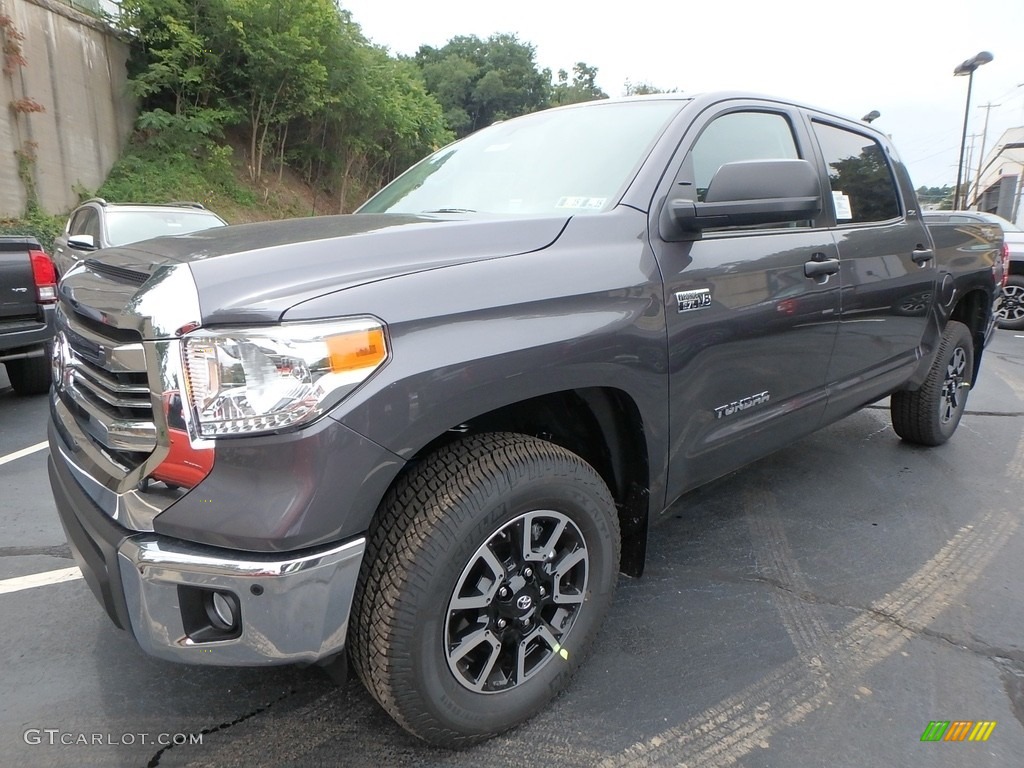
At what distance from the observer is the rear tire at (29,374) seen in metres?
5.53

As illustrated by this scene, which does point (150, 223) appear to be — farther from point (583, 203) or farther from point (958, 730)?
point (958, 730)

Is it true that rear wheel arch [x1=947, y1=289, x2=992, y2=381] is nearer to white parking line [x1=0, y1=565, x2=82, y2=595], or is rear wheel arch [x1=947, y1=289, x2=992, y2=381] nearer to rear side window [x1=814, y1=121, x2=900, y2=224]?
rear side window [x1=814, y1=121, x2=900, y2=224]

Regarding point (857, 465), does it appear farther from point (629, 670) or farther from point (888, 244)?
point (629, 670)

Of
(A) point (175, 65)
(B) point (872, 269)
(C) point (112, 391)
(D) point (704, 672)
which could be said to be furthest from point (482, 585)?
(A) point (175, 65)

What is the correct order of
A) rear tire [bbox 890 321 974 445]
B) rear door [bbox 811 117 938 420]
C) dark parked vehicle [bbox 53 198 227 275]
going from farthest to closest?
dark parked vehicle [bbox 53 198 227 275] < rear tire [bbox 890 321 974 445] < rear door [bbox 811 117 938 420]

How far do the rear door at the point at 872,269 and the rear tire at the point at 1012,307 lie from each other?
753 centimetres

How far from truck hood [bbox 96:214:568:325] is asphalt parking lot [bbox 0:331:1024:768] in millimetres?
1241

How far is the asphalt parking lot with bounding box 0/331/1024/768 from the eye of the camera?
6.20 feet

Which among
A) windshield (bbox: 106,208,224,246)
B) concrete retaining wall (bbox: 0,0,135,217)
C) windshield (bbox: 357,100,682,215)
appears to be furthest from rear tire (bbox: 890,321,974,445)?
concrete retaining wall (bbox: 0,0,135,217)

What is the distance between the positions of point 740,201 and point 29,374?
5.74 m

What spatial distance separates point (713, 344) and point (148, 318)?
1.66 metres

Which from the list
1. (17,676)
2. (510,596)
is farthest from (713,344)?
(17,676)

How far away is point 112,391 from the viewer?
5.49ft

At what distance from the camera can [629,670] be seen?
223 centimetres
